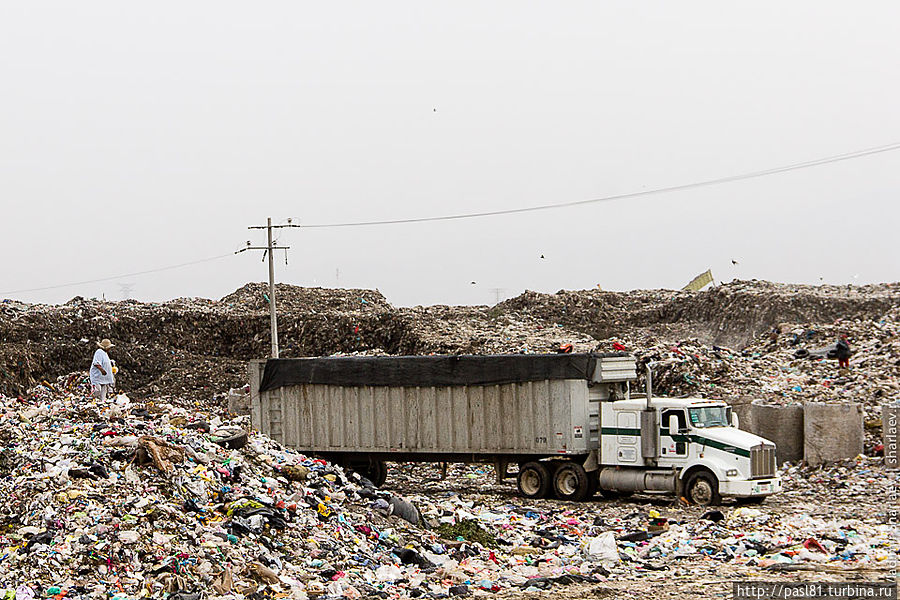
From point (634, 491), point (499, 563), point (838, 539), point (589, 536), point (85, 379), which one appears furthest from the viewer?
point (85, 379)

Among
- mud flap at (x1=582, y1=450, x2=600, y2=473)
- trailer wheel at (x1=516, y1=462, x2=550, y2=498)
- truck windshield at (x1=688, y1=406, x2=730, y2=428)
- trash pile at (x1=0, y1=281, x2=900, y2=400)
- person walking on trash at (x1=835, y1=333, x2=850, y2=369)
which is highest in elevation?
trash pile at (x1=0, y1=281, x2=900, y2=400)

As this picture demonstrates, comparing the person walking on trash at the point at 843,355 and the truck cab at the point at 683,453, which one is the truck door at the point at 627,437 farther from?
the person walking on trash at the point at 843,355

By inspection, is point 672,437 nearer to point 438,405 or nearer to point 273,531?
point 438,405

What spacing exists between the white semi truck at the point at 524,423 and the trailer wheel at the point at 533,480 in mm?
16

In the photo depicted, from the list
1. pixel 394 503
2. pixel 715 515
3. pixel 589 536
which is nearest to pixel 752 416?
pixel 715 515

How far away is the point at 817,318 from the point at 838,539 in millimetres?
26076

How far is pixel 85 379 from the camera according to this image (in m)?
32.4

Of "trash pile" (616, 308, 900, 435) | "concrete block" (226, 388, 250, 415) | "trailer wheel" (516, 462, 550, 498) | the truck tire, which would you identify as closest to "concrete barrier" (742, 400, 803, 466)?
"trash pile" (616, 308, 900, 435)

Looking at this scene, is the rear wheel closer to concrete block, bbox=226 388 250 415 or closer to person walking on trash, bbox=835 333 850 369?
concrete block, bbox=226 388 250 415

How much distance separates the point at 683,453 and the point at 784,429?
167 inches

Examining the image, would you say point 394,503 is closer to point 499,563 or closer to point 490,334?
point 499,563

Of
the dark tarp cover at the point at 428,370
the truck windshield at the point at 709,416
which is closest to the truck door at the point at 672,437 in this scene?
the truck windshield at the point at 709,416

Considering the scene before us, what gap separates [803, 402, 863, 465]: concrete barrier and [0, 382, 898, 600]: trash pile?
349 cm

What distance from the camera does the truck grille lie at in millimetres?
14602
